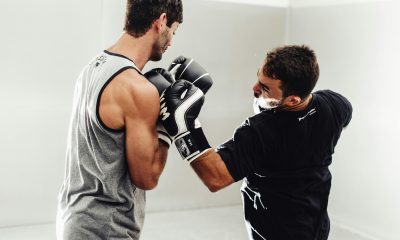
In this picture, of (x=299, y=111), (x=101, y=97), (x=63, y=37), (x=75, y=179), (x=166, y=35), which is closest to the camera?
(x=101, y=97)

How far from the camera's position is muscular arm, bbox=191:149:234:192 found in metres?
1.82

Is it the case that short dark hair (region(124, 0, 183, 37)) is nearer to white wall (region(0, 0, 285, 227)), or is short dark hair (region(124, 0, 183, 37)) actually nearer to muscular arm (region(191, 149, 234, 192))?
muscular arm (region(191, 149, 234, 192))

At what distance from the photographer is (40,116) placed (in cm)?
351

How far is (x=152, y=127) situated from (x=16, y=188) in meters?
2.28

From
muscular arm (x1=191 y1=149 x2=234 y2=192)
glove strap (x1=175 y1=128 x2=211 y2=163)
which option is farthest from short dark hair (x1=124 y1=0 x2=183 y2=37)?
muscular arm (x1=191 y1=149 x2=234 y2=192)

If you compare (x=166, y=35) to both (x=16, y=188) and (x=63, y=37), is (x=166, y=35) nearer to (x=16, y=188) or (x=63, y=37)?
(x=63, y=37)

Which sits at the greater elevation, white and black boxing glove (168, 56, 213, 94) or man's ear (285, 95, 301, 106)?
white and black boxing glove (168, 56, 213, 94)

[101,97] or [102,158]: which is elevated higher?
[101,97]

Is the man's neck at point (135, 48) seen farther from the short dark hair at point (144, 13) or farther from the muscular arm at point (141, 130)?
the muscular arm at point (141, 130)

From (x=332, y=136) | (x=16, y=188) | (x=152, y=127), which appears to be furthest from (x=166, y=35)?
(x=16, y=188)

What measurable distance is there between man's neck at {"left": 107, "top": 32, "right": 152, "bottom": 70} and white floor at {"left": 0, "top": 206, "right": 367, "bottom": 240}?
2.08 m

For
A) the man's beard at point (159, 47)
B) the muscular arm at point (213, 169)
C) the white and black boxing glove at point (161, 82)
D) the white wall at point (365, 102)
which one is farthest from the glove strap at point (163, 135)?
the white wall at point (365, 102)

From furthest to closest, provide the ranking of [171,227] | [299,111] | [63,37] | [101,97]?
[171,227] < [63,37] < [299,111] < [101,97]

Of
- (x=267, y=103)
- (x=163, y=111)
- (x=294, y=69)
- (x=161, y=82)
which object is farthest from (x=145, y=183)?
(x=294, y=69)
